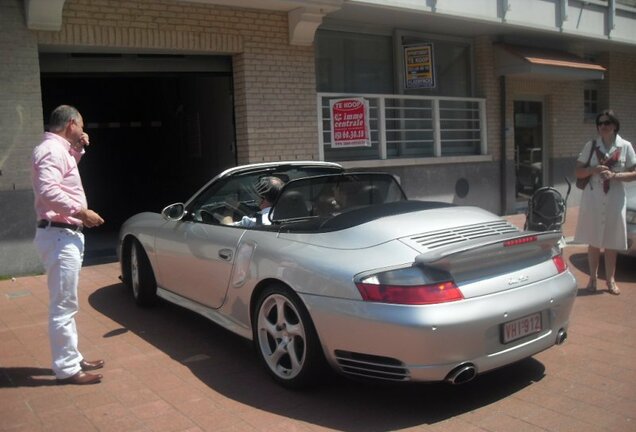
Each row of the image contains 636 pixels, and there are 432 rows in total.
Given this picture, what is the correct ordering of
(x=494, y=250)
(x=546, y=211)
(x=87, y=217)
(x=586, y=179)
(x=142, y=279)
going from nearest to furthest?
(x=494, y=250)
(x=87, y=217)
(x=142, y=279)
(x=586, y=179)
(x=546, y=211)

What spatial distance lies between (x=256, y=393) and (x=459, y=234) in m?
1.69

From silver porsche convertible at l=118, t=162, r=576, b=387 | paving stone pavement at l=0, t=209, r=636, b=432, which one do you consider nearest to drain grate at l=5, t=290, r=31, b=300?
paving stone pavement at l=0, t=209, r=636, b=432

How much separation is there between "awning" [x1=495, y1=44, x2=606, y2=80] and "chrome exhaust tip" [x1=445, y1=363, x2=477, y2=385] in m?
10.3

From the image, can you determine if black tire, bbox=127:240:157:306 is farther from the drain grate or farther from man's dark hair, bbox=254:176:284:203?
the drain grate

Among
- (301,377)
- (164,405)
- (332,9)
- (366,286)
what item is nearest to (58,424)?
(164,405)

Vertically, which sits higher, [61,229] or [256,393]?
[61,229]

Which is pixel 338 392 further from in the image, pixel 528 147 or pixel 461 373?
pixel 528 147

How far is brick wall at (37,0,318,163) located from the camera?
8398 millimetres

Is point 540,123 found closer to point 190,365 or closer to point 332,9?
point 332,9

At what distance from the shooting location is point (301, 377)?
416cm

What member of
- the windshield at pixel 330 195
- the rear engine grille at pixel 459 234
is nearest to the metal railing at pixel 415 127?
the windshield at pixel 330 195

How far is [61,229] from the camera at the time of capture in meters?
4.39

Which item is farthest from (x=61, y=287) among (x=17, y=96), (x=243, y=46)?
(x=243, y=46)

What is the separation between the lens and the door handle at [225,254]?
16.0ft
